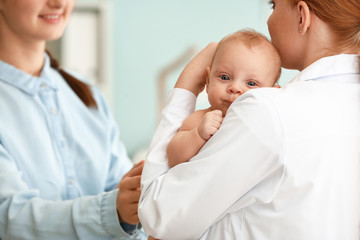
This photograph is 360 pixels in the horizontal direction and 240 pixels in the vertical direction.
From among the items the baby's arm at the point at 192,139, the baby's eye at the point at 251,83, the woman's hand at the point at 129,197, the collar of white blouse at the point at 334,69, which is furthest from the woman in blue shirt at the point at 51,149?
the collar of white blouse at the point at 334,69

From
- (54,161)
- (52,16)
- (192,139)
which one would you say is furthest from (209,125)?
(52,16)

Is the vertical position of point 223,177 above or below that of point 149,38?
above

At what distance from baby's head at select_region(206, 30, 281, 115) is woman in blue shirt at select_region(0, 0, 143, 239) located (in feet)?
1.03

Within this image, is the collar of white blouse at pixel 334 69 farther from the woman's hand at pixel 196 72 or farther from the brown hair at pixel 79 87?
the brown hair at pixel 79 87

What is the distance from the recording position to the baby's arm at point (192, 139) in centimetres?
82

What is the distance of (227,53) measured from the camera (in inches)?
35.4

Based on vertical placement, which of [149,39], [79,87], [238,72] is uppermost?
[238,72]

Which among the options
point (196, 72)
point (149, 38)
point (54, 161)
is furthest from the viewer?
point (149, 38)

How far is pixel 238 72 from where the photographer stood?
0.89 meters

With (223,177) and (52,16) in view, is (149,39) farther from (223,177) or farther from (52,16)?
(223,177)

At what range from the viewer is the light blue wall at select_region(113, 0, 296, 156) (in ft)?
12.1

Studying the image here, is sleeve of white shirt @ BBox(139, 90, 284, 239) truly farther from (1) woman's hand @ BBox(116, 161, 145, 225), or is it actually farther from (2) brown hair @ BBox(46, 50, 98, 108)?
(2) brown hair @ BBox(46, 50, 98, 108)

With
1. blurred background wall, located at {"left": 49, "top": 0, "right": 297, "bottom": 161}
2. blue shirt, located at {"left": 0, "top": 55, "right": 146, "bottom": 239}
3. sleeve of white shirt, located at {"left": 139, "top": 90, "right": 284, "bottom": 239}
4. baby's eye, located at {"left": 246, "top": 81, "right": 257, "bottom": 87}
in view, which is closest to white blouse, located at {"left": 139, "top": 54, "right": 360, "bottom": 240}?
sleeve of white shirt, located at {"left": 139, "top": 90, "right": 284, "bottom": 239}

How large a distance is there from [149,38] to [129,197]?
274 centimetres
